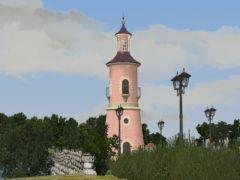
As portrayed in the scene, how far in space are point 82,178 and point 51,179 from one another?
632 millimetres

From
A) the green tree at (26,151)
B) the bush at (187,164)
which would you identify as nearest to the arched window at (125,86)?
the green tree at (26,151)

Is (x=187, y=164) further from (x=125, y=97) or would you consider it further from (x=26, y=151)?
(x=125, y=97)

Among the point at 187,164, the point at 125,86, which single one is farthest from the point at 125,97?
the point at 187,164

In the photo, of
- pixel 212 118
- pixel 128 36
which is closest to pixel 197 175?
pixel 212 118

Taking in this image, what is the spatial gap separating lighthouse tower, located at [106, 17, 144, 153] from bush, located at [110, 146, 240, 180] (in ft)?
168

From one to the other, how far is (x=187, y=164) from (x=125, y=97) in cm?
5579

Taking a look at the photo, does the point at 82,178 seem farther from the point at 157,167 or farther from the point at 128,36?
the point at 128,36

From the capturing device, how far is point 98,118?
308 ft

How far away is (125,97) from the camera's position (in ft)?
237

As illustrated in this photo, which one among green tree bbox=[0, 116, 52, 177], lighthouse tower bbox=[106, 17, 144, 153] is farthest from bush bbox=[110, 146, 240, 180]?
lighthouse tower bbox=[106, 17, 144, 153]

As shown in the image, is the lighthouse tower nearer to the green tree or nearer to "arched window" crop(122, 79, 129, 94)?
"arched window" crop(122, 79, 129, 94)

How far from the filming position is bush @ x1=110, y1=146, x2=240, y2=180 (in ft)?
50.0

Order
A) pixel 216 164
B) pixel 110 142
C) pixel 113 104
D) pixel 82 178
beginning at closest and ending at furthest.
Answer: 1. pixel 82 178
2. pixel 216 164
3. pixel 110 142
4. pixel 113 104

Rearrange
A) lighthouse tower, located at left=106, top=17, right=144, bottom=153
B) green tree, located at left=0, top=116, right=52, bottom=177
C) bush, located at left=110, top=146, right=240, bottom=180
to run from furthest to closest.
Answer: lighthouse tower, located at left=106, top=17, right=144, bottom=153
green tree, located at left=0, top=116, right=52, bottom=177
bush, located at left=110, top=146, right=240, bottom=180
